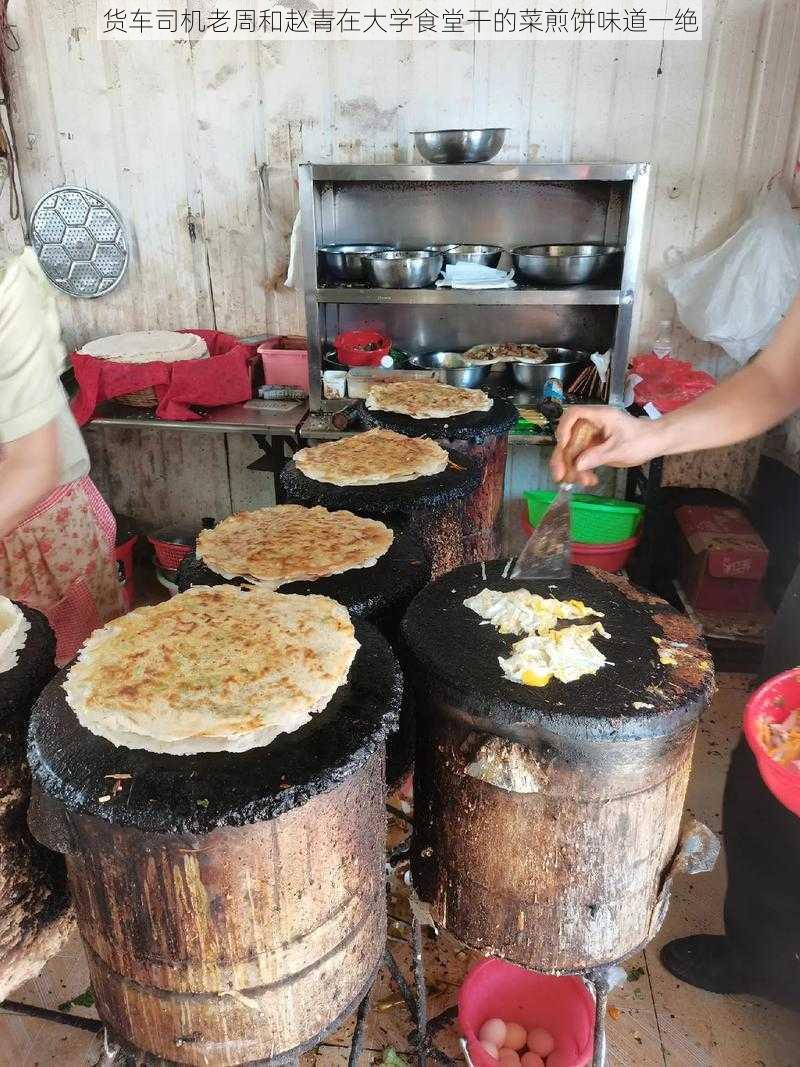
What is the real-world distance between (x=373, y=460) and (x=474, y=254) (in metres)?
2.18

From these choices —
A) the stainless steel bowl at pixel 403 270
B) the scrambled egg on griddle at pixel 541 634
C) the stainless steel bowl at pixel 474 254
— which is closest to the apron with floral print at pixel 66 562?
the scrambled egg on griddle at pixel 541 634

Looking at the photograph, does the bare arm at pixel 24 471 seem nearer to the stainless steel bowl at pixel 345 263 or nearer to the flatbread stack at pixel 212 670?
the flatbread stack at pixel 212 670

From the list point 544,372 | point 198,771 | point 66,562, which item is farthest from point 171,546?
point 198,771

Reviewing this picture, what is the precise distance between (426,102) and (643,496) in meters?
2.74

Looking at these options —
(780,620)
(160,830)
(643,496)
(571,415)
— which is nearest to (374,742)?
(160,830)

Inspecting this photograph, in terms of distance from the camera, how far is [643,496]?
4633 mm

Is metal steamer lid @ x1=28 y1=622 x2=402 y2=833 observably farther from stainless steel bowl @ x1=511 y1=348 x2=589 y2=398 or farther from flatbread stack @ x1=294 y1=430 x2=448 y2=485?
stainless steel bowl @ x1=511 y1=348 x2=589 y2=398

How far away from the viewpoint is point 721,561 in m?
4.25

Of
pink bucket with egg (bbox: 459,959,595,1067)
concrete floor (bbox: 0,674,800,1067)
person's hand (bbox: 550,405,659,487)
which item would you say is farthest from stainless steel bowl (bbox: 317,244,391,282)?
pink bucket with egg (bbox: 459,959,595,1067)

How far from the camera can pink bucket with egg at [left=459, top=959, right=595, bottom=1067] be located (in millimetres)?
2123

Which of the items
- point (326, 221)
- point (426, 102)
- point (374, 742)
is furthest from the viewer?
point (326, 221)

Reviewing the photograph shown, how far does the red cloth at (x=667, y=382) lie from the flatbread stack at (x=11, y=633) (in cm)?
359

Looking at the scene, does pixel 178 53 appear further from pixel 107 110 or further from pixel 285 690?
pixel 285 690

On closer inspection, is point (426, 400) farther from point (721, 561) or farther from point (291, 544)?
point (721, 561)
